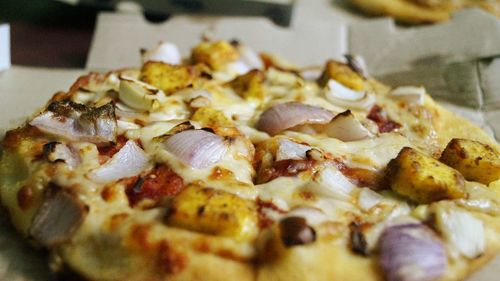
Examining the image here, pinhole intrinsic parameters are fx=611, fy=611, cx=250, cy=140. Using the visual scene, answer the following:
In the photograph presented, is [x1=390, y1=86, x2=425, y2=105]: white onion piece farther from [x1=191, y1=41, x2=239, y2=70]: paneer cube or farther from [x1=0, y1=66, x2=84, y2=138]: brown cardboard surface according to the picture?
[x1=0, y1=66, x2=84, y2=138]: brown cardboard surface

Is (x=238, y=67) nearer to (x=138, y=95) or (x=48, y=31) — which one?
(x=138, y=95)

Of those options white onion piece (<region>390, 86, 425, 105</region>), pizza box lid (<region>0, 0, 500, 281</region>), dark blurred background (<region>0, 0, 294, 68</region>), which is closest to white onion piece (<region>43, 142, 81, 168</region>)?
pizza box lid (<region>0, 0, 500, 281</region>)

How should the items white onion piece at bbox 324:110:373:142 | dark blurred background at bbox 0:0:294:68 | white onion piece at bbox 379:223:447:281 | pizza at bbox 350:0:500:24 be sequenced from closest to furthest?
white onion piece at bbox 379:223:447:281 < white onion piece at bbox 324:110:373:142 < dark blurred background at bbox 0:0:294:68 < pizza at bbox 350:0:500:24

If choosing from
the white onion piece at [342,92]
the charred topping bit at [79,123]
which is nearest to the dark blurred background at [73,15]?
the white onion piece at [342,92]

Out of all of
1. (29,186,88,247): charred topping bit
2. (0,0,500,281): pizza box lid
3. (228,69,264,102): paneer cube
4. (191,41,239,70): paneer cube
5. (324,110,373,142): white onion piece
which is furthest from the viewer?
(0,0,500,281): pizza box lid

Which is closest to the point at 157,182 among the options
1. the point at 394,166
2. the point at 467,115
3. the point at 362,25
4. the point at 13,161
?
the point at 13,161

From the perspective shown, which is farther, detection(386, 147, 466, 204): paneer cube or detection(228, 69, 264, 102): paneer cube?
detection(228, 69, 264, 102): paneer cube

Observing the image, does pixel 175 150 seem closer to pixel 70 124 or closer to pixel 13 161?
pixel 70 124

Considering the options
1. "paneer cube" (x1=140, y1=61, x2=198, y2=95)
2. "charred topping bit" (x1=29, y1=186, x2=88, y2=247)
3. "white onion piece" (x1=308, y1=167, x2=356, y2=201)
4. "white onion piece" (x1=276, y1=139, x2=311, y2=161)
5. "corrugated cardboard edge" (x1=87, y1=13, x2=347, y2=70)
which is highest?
"white onion piece" (x1=308, y1=167, x2=356, y2=201)
